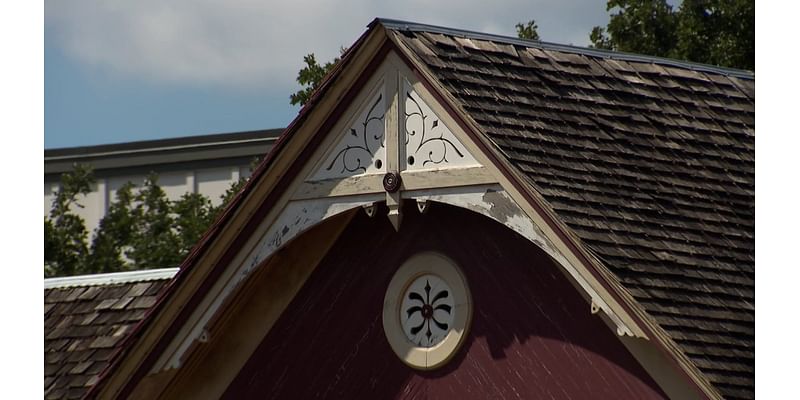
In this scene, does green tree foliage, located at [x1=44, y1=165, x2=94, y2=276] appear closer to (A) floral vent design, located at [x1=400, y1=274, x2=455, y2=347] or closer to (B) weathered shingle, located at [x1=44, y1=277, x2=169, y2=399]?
(B) weathered shingle, located at [x1=44, y1=277, x2=169, y2=399]

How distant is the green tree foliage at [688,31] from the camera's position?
20.5 meters

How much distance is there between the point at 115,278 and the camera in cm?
1563

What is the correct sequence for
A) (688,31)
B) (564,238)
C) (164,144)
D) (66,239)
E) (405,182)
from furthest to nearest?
(164,144) < (66,239) < (688,31) < (405,182) < (564,238)

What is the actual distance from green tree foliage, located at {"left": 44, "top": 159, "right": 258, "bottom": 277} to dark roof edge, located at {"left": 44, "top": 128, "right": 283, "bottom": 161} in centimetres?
986

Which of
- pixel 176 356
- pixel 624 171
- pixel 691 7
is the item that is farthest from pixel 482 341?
pixel 691 7

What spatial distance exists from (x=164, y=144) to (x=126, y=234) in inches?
616

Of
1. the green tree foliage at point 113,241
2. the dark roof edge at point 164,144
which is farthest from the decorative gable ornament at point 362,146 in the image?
the dark roof edge at point 164,144

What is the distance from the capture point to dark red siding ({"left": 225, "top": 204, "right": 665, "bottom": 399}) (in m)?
10.4

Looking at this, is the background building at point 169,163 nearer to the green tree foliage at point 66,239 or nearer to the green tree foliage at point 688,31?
the green tree foliage at point 66,239

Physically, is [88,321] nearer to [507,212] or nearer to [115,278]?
[115,278]

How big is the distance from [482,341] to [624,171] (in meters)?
1.44

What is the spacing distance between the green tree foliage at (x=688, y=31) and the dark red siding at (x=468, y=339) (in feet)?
31.8

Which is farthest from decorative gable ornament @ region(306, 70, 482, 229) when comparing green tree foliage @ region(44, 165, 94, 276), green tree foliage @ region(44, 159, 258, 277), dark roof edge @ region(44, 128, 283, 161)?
dark roof edge @ region(44, 128, 283, 161)

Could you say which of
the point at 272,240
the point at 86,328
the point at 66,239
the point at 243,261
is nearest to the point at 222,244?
the point at 243,261
